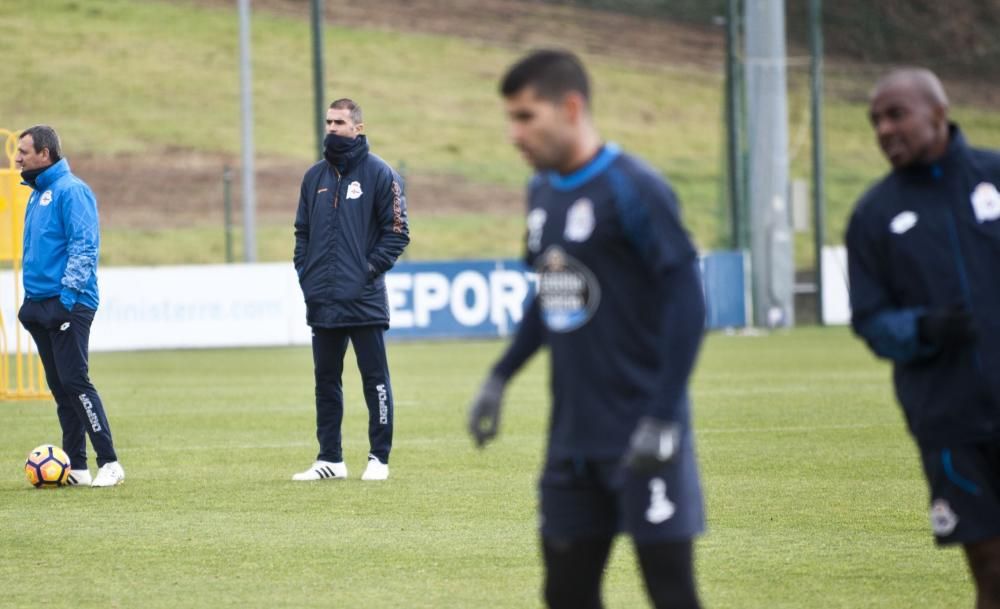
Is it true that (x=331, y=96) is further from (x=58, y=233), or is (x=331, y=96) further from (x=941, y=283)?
(x=941, y=283)

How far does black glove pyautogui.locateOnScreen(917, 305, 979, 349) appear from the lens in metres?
5.50

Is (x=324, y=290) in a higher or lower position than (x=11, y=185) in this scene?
lower

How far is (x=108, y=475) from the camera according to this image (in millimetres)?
11641

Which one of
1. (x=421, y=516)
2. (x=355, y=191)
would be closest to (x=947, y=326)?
(x=421, y=516)

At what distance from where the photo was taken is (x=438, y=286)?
98.4 ft

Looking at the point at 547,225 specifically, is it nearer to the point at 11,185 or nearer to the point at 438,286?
the point at 11,185

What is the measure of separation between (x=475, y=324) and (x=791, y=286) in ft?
24.0

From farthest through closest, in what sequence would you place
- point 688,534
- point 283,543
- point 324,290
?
point 324,290 → point 283,543 → point 688,534

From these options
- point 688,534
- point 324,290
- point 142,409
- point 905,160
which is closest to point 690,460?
point 688,534

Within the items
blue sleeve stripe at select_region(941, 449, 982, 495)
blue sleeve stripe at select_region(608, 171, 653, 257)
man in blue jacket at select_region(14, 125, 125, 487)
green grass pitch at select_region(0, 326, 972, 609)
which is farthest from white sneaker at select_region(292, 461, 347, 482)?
blue sleeve stripe at select_region(608, 171, 653, 257)

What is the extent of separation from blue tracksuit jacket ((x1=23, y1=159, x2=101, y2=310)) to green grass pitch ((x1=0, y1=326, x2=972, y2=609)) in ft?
4.27

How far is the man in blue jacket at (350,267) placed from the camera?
459 inches

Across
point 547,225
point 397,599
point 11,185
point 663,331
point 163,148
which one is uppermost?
point 163,148

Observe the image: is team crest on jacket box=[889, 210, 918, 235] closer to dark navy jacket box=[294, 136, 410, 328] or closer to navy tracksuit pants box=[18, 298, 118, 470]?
dark navy jacket box=[294, 136, 410, 328]
